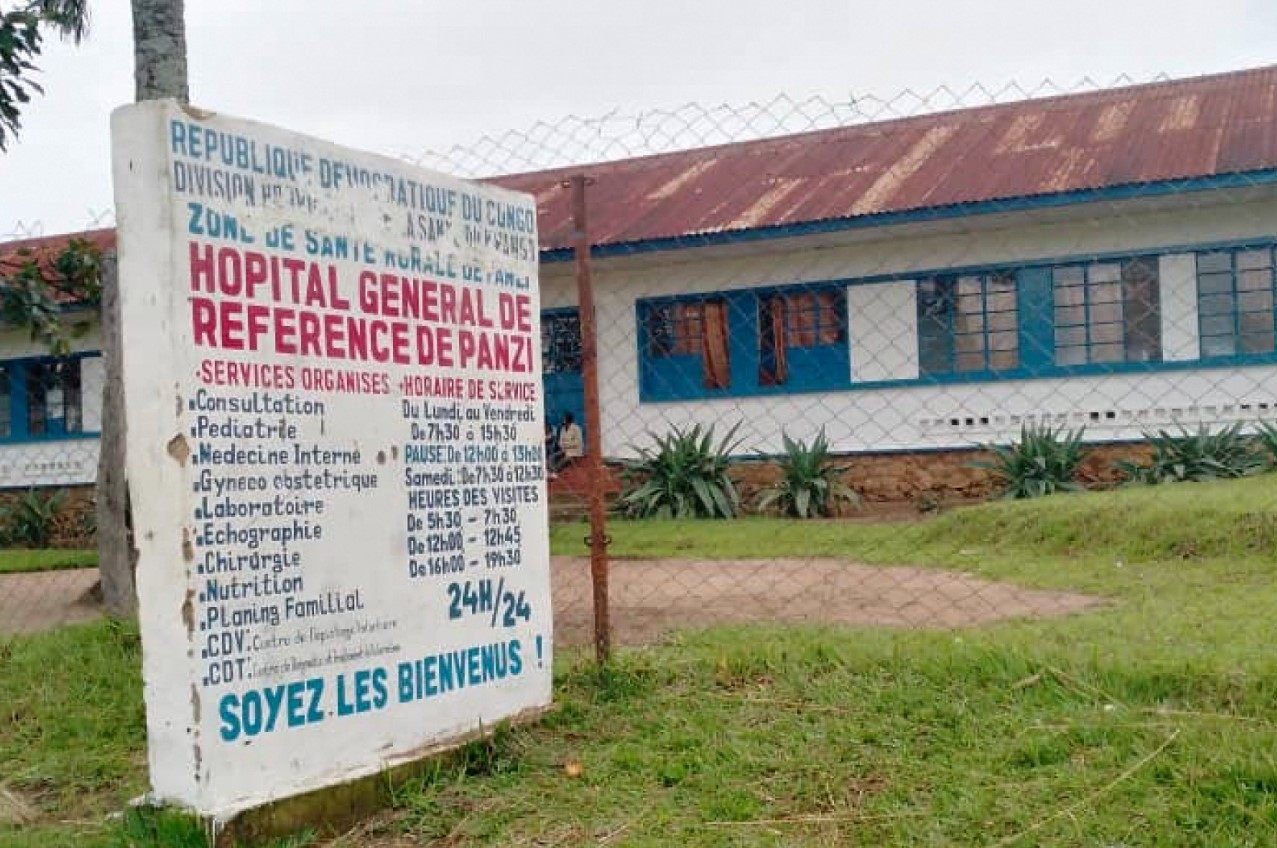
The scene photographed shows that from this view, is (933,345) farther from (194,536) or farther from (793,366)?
(194,536)

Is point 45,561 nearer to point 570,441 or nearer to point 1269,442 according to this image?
point 570,441

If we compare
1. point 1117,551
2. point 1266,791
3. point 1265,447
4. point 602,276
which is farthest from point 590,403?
point 602,276

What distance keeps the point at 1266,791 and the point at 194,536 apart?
279 centimetres

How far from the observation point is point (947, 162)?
14.0m

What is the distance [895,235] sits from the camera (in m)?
13.5


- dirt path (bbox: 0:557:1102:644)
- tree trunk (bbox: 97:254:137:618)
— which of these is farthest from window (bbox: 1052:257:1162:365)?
tree trunk (bbox: 97:254:137:618)

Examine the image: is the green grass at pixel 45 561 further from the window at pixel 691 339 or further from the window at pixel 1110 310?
the window at pixel 1110 310

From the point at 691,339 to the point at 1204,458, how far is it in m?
5.54

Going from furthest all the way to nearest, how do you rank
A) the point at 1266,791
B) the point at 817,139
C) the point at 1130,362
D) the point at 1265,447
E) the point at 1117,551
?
the point at 817,139 → the point at 1130,362 → the point at 1265,447 → the point at 1117,551 → the point at 1266,791

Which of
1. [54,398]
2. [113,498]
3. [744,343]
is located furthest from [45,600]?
[54,398]

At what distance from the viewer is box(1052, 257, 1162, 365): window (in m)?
13.0

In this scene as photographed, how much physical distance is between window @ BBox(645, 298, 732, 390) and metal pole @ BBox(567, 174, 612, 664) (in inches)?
388

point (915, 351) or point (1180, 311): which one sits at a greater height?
point (1180, 311)

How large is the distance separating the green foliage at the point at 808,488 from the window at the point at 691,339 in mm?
1705
